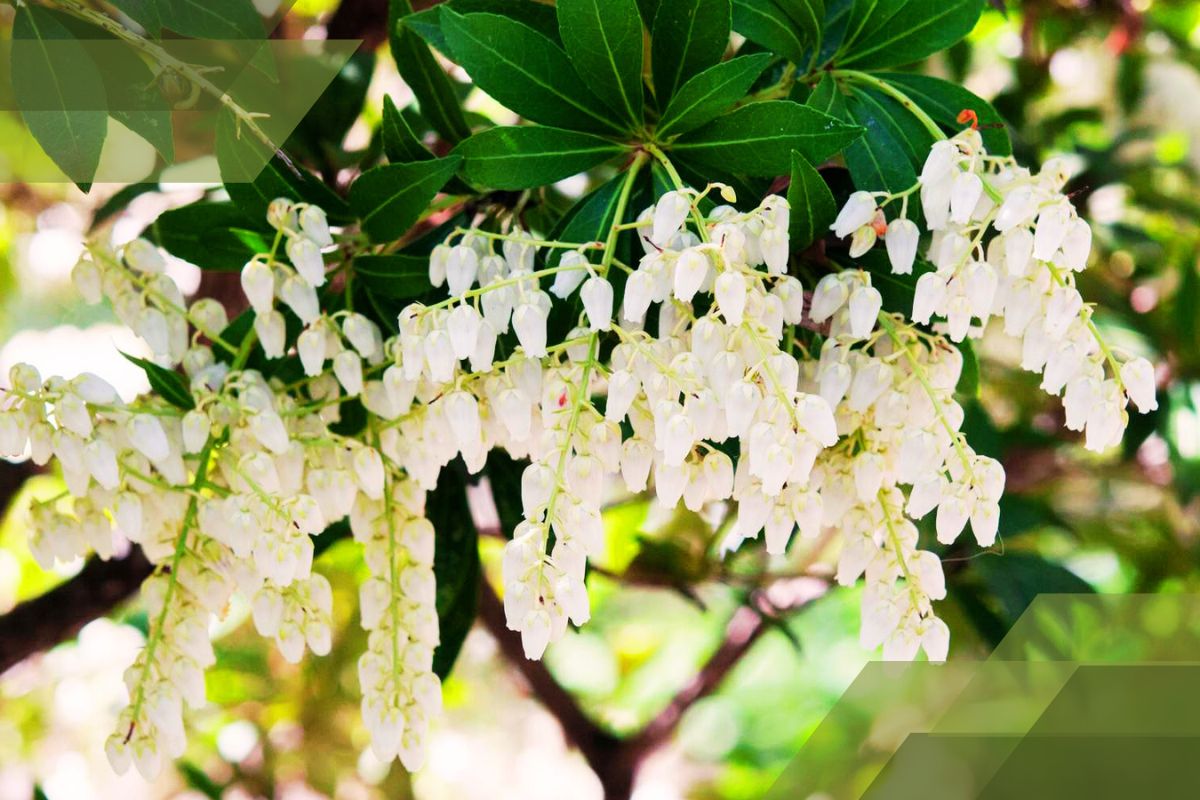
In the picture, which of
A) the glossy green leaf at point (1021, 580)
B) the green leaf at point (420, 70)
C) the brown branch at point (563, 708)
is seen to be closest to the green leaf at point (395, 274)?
the green leaf at point (420, 70)

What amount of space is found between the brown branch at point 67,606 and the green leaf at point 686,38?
81 centimetres

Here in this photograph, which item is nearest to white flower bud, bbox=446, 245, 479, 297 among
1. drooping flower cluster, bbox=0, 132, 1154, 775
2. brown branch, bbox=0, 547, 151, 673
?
drooping flower cluster, bbox=0, 132, 1154, 775

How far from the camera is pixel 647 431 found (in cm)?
67

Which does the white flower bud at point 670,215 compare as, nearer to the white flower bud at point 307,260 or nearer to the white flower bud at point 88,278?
the white flower bud at point 307,260

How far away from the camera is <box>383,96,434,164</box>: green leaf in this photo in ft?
2.54

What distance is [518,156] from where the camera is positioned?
741 millimetres

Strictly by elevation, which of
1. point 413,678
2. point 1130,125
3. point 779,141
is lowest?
point 413,678

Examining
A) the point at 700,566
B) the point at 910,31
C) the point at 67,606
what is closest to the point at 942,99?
the point at 910,31

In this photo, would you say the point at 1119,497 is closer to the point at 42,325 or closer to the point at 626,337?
the point at 626,337

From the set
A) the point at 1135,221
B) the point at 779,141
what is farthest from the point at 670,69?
the point at 1135,221

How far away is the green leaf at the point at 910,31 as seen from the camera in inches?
31.0

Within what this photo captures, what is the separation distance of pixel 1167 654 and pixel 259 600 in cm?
107

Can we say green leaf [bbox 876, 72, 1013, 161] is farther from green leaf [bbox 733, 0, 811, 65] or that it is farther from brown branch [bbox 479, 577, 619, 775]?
brown branch [bbox 479, 577, 619, 775]

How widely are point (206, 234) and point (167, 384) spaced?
0.12 m
